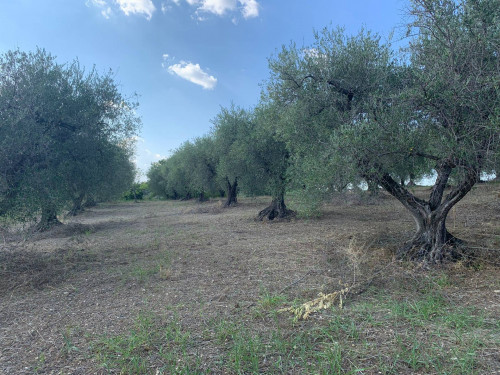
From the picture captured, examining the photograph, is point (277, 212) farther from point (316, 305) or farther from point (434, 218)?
point (316, 305)

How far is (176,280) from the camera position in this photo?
6805 millimetres

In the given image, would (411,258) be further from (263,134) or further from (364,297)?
(263,134)

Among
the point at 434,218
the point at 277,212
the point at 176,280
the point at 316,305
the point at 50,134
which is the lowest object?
the point at 176,280

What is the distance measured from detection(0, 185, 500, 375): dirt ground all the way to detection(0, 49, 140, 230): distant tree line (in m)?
1.12

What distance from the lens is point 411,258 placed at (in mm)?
7363

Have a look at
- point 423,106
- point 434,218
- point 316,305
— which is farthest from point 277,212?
point 316,305

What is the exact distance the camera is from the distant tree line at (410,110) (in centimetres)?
584

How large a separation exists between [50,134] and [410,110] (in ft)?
28.1

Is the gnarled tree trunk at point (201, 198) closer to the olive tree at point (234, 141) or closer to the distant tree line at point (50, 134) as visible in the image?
the olive tree at point (234, 141)

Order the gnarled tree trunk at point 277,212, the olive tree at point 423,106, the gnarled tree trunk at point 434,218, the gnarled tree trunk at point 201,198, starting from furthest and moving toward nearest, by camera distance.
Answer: the gnarled tree trunk at point 201,198
the gnarled tree trunk at point 277,212
the gnarled tree trunk at point 434,218
the olive tree at point 423,106

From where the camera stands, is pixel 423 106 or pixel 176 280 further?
pixel 176 280

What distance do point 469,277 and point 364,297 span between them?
94.7 inches

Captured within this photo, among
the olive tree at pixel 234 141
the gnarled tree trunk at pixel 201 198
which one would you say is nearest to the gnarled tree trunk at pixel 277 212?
the olive tree at pixel 234 141

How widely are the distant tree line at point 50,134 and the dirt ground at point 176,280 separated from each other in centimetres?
112
